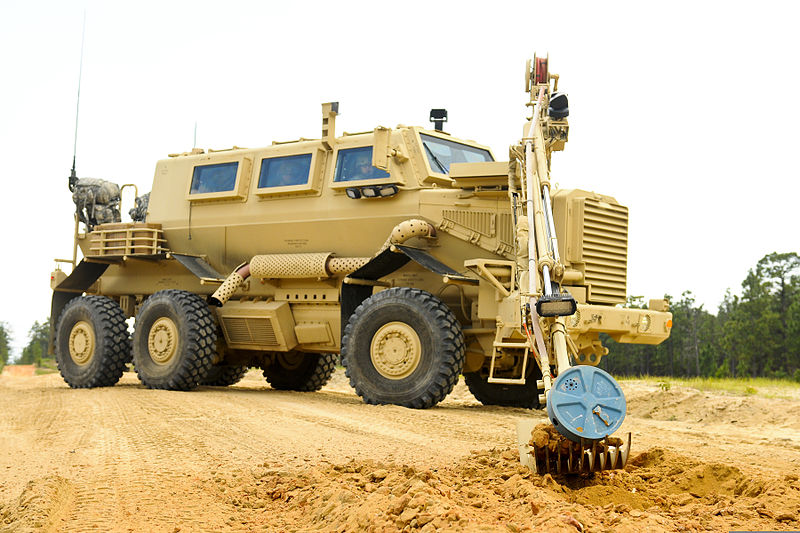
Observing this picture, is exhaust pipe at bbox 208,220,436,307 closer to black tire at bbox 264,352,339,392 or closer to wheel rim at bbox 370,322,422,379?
wheel rim at bbox 370,322,422,379

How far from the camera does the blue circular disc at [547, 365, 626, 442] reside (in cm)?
522

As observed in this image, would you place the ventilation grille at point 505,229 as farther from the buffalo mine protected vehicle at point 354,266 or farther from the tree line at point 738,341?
the tree line at point 738,341

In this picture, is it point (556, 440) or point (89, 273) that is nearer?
point (556, 440)

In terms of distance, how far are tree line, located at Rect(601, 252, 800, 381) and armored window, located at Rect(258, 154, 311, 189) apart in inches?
1021

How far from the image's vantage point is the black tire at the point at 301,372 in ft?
47.0

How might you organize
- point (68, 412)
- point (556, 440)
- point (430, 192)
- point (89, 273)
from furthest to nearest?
point (89, 273) → point (430, 192) → point (68, 412) → point (556, 440)

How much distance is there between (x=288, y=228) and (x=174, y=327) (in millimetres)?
2034

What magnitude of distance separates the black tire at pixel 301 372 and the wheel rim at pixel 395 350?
4.24m

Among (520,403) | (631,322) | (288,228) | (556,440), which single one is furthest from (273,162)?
(556,440)

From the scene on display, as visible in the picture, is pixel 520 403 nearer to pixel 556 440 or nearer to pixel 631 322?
pixel 631 322

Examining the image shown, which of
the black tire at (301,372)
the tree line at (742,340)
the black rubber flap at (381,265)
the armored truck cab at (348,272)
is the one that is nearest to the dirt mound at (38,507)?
the armored truck cab at (348,272)

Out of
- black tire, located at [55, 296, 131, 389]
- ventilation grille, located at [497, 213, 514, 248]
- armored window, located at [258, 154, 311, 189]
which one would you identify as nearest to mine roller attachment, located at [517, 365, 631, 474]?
ventilation grille, located at [497, 213, 514, 248]

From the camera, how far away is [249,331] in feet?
40.5

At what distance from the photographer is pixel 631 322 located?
9688mm
